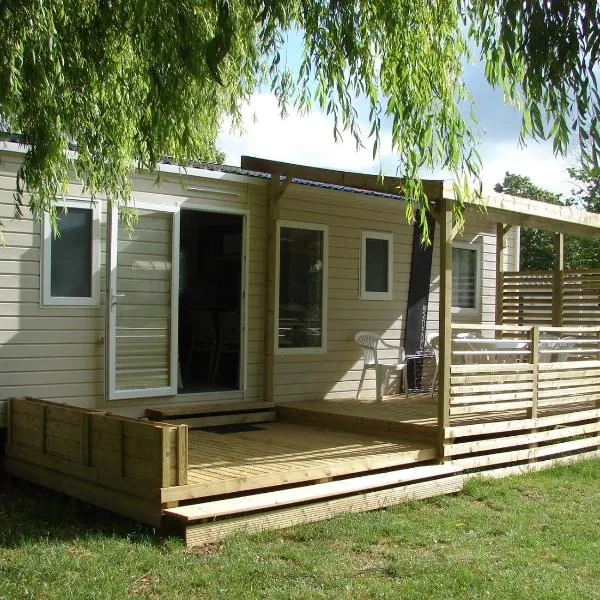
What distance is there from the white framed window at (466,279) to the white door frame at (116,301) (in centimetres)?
420

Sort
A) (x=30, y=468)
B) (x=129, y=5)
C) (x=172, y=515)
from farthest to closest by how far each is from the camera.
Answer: (x=30, y=468) < (x=172, y=515) < (x=129, y=5)

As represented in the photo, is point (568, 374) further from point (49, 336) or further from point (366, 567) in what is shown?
point (49, 336)

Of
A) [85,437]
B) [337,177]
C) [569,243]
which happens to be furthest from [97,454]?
[569,243]

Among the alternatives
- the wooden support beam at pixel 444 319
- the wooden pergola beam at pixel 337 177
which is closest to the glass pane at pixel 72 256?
the wooden pergola beam at pixel 337 177

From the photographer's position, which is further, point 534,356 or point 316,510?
point 534,356

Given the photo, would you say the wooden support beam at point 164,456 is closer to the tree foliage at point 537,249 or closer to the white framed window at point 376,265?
the white framed window at point 376,265

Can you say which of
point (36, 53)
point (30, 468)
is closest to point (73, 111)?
point (36, 53)

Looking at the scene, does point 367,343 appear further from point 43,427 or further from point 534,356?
point 43,427

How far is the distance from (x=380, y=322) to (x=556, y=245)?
243 centimetres

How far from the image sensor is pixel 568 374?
8.42 m

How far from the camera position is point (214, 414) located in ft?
26.4

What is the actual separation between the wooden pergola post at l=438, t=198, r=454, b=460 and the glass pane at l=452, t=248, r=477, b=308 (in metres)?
3.86

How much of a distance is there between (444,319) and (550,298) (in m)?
3.79

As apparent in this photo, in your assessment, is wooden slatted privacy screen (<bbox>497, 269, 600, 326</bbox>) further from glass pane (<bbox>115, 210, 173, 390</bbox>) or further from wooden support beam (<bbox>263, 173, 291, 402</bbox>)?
glass pane (<bbox>115, 210, 173, 390</bbox>)
